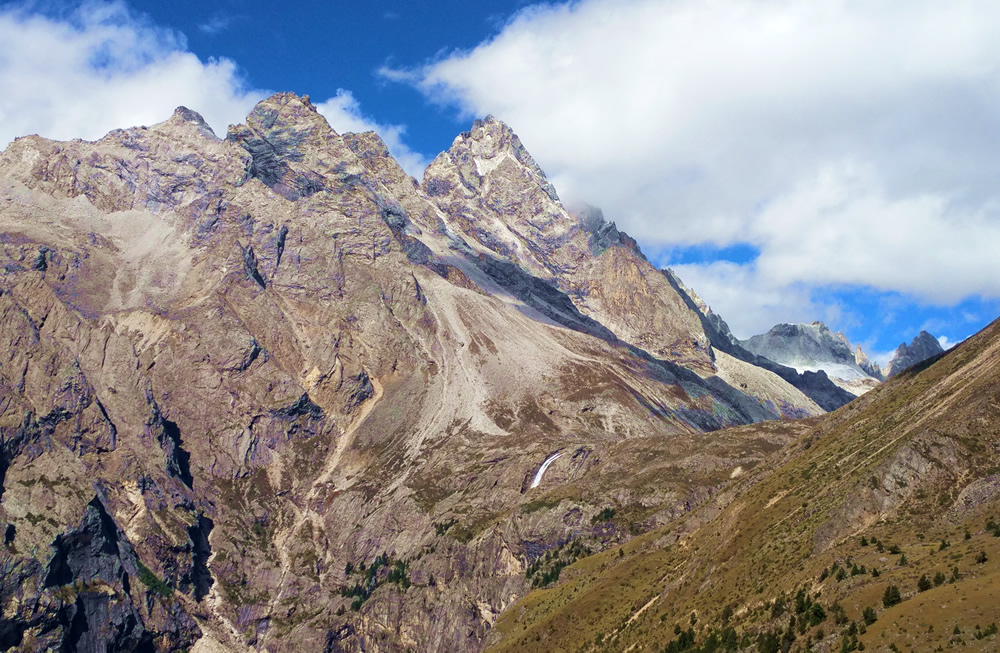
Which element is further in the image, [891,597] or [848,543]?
[848,543]

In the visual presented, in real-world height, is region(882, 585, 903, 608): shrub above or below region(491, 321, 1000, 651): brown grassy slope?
below

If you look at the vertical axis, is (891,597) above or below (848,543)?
below

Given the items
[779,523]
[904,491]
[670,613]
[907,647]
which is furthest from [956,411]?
[907,647]

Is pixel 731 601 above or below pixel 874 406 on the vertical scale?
below

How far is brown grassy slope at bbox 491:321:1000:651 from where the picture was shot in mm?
84625

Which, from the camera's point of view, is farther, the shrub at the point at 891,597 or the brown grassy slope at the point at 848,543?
the brown grassy slope at the point at 848,543

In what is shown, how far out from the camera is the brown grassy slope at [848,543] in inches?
3332

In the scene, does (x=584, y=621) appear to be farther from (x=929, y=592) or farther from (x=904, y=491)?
(x=929, y=592)

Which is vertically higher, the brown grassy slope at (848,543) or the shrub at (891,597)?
the brown grassy slope at (848,543)

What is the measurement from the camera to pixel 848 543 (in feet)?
363

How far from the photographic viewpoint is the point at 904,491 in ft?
380

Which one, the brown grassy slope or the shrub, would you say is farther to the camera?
the brown grassy slope

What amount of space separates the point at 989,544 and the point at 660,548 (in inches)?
3715

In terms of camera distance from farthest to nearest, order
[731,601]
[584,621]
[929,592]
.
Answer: [584,621]
[731,601]
[929,592]
